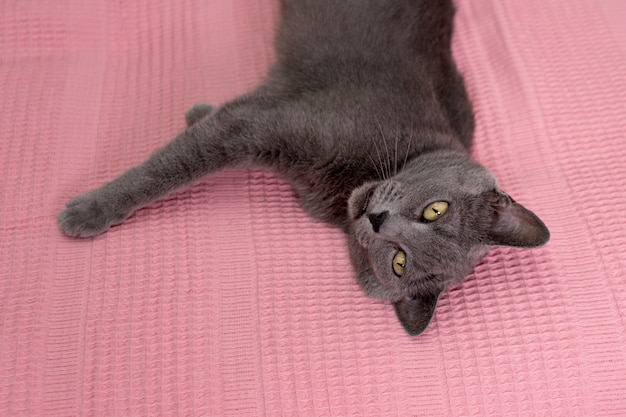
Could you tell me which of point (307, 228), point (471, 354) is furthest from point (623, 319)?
point (307, 228)

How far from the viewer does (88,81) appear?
146 cm

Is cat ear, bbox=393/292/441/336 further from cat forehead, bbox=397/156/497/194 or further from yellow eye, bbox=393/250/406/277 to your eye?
cat forehead, bbox=397/156/497/194

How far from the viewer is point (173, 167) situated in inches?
49.4

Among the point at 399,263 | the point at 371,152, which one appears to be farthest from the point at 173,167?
the point at 399,263

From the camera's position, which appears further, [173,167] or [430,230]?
[173,167]

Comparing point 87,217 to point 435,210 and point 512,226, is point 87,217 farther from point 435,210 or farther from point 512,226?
point 512,226

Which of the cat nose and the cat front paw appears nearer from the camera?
the cat nose

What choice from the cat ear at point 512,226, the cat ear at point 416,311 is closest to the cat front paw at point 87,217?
the cat ear at point 416,311

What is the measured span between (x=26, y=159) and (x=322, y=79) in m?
0.77

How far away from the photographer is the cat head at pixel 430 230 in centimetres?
110

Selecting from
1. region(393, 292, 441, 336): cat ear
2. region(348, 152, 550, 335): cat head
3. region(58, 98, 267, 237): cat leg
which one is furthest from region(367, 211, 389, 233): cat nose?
region(58, 98, 267, 237): cat leg

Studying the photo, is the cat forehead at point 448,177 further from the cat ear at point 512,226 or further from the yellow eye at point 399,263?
the yellow eye at point 399,263

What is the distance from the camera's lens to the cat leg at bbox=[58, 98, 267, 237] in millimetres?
1232

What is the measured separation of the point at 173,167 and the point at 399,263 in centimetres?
57
